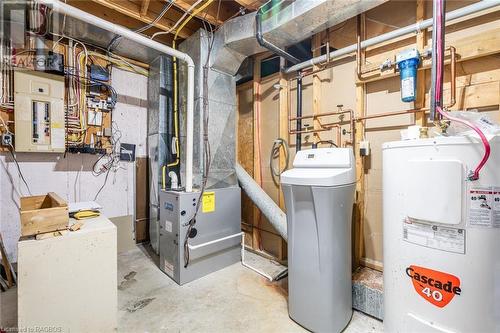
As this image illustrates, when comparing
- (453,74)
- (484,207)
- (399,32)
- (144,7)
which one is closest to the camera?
(484,207)

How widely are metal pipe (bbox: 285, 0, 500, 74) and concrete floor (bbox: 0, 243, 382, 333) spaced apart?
7.23 ft

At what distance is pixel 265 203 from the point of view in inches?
98.3

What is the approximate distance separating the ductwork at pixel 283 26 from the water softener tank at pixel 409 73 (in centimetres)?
43

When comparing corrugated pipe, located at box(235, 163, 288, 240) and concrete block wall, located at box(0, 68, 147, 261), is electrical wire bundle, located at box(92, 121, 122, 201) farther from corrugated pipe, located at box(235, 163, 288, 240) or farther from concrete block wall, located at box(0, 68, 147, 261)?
corrugated pipe, located at box(235, 163, 288, 240)

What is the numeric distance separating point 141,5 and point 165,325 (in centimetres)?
286

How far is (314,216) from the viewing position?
159 cm

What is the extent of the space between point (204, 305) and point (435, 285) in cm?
163

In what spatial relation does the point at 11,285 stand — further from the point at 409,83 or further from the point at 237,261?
the point at 409,83

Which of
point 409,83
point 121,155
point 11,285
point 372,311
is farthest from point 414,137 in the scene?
point 11,285

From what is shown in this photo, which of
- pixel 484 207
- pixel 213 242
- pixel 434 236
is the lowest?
pixel 213 242

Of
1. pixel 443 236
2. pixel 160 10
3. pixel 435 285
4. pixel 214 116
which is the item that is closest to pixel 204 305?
pixel 435 285

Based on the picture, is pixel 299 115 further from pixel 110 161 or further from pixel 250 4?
pixel 110 161

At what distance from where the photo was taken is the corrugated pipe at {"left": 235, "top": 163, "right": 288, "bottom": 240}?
7.64 ft

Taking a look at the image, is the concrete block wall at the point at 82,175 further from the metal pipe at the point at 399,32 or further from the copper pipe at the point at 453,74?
the copper pipe at the point at 453,74
